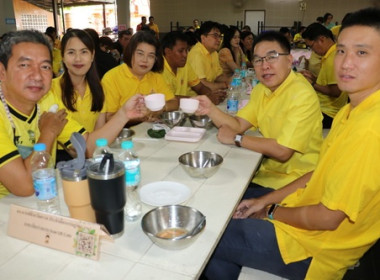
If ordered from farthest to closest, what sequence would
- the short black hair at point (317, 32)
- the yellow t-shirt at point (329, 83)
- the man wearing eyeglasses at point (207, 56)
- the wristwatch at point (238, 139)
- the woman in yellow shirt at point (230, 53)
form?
the woman in yellow shirt at point (230, 53), the man wearing eyeglasses at point (207, 56), the short black hair at point (317, 32), the yellow t-shirt at point (329, 83), the wristwatch at point (238, 139)

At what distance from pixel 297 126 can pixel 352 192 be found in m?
0.83

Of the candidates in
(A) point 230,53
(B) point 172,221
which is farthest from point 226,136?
(A) point 230,53

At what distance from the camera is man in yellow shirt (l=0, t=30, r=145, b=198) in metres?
1.45

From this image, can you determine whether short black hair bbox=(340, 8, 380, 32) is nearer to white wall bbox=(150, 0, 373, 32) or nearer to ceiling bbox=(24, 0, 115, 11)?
ceiling bbox=(24, 0, 115, 11)

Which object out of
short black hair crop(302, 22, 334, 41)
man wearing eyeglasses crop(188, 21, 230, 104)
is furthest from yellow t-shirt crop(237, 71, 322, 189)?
short black hair crop(302, 22, 334, 41)

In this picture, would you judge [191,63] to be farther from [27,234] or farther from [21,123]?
[27,234]

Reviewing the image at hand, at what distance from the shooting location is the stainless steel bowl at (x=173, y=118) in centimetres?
263

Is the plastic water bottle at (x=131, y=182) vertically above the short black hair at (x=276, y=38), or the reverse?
the short black hair at (x=276, y=38)

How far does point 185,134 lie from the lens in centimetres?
240

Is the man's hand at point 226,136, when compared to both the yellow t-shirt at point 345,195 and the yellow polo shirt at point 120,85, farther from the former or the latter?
the yellow polo shirt at point 120,85

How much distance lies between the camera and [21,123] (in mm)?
1744

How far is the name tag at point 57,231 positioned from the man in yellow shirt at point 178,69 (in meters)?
2.61

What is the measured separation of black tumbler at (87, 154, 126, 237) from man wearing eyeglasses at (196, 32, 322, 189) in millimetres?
1172

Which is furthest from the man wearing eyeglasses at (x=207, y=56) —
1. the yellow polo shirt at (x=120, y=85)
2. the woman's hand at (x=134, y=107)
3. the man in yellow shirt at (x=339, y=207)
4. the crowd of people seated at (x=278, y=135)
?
the man in yellow shirt at (x=339, y=207)
